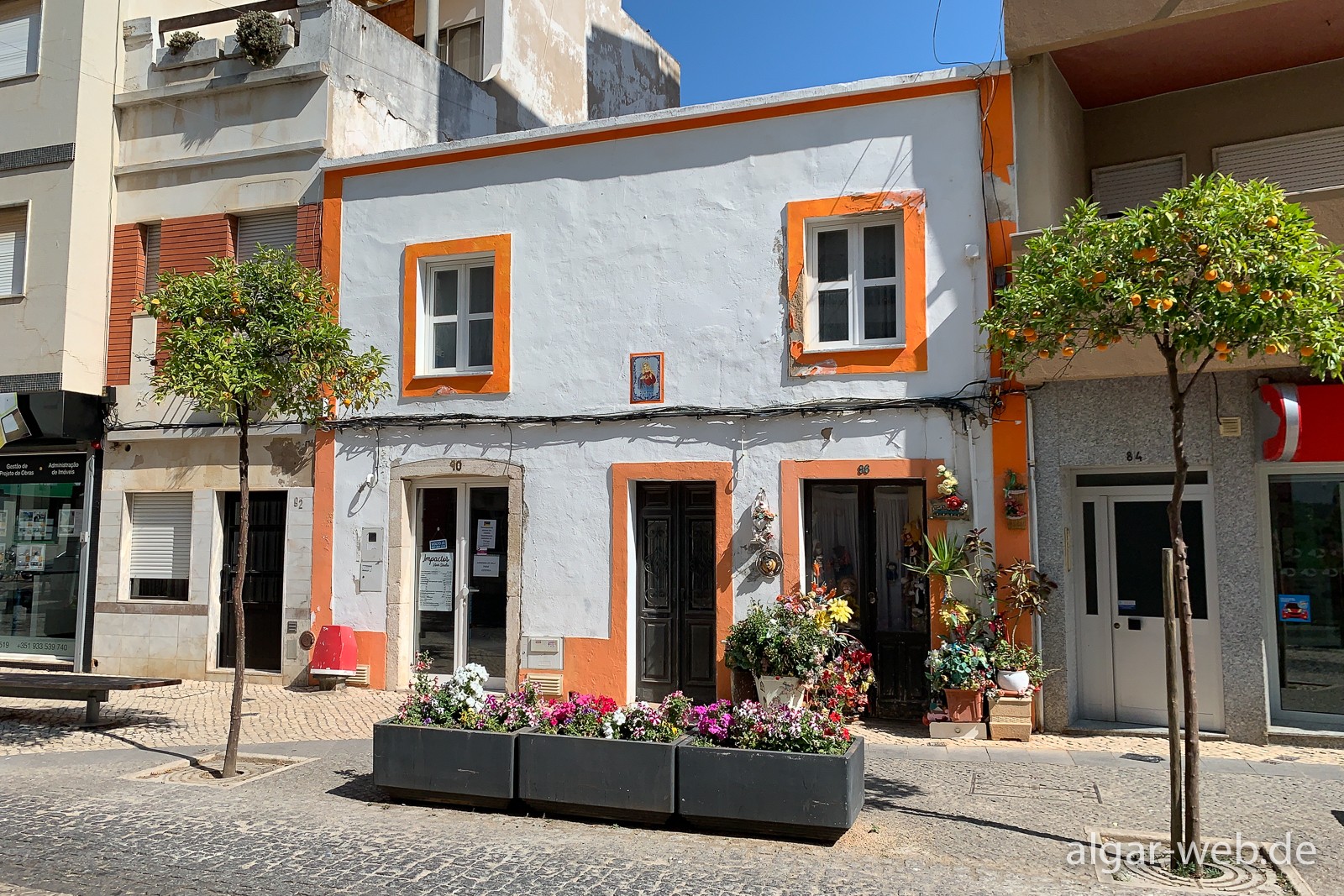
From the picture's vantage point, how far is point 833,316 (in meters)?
10.2

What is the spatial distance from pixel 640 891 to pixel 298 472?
8.17m

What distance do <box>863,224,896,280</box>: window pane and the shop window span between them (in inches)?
336

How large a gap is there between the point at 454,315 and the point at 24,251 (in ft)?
19.4

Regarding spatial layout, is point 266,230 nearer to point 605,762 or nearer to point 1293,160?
point 605,762

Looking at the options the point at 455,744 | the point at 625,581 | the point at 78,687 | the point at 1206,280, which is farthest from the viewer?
the point at 625,581

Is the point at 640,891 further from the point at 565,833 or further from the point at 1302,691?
the point at 1302,691

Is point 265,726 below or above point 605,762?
below

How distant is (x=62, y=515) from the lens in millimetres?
13070

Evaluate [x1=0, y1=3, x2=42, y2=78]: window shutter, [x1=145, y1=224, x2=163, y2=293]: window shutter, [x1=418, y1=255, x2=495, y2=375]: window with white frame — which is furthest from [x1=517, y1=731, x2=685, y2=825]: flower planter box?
→ [x1=0, y1=3, x2=42, y2=78]: window shutter

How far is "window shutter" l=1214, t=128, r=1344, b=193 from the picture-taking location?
9664 mm

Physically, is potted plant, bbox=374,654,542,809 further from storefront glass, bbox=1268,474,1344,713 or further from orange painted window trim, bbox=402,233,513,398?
storefront glass, bbox=1268,474,1344,713

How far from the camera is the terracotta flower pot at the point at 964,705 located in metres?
8.94

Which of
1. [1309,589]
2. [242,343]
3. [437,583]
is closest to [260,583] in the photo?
[437,583]

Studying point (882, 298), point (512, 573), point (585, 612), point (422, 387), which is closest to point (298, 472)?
point (422, 387)
